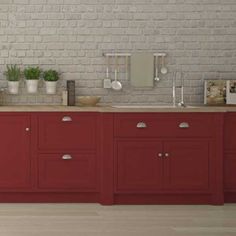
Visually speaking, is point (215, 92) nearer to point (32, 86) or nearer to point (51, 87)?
point (51, 87)

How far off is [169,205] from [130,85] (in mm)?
1327

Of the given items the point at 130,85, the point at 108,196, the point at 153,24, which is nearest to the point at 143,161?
the point at 108,196

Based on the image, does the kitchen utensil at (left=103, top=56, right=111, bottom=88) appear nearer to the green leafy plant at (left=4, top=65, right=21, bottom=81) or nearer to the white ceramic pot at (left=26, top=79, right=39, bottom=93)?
the white ceramic pot at (left=26, top=79, right=39, bottom=93)

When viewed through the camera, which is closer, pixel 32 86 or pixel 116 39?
pixel 32 86

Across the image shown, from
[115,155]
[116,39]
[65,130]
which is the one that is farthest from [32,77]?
[115,155]

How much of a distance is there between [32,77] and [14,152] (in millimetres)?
840

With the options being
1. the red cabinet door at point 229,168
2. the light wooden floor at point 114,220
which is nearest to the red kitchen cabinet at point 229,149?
the red cabinet door at point 229,168

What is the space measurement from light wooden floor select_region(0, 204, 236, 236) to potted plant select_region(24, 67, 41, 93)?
3.94 feet

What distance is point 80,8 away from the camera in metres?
7.58

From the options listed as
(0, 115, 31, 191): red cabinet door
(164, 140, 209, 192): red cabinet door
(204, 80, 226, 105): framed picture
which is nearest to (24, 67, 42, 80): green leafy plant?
(0, 115, 31, 191): red cabinet door

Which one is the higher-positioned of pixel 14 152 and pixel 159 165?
pixel 14 152

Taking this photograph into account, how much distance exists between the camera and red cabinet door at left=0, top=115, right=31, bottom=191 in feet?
23.1

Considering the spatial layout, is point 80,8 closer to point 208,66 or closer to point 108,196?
point 208,66

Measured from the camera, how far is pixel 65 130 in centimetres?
707
